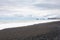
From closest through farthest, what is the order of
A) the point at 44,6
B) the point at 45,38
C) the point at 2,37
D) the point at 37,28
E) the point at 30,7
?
1. the point at 2,37
2. the point at 37,28
3. the point at 45,38
4. the point at 30,7
5. the point at 44,6

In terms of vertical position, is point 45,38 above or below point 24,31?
below

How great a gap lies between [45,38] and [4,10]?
2.16ft

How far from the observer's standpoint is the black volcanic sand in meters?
0.46

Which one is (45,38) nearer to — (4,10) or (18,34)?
(18,34)

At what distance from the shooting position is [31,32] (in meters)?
0.54

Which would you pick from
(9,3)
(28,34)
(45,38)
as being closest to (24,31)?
(28,34)

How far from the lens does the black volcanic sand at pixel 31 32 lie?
460mm

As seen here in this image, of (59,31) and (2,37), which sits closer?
(2,37)

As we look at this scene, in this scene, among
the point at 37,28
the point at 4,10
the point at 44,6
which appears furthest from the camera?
the point at 44,6

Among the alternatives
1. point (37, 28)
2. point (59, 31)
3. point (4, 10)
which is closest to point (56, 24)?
point (59, 31)

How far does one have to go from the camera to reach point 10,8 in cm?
130

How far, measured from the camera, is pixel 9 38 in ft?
1.50

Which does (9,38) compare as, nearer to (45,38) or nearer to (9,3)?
(45,38)

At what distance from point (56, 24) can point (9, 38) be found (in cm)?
32
